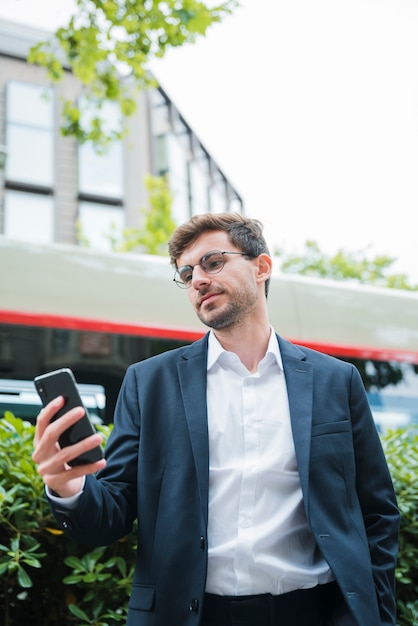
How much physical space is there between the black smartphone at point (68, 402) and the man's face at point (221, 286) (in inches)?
26.7

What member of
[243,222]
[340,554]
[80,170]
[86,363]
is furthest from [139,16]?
[80,170]

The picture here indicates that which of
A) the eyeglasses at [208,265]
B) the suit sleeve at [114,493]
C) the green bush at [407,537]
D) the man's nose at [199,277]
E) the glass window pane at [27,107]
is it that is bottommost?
the green bush at [407,537]

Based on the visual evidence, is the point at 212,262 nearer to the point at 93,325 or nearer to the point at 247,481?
the point at 247,481

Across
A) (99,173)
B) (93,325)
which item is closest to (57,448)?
(93,325)

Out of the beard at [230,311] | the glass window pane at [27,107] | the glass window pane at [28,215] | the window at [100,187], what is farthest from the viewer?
the window at [100,187]

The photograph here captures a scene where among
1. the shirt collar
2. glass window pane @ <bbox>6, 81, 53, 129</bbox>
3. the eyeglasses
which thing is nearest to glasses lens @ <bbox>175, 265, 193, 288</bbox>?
the eyeglasses

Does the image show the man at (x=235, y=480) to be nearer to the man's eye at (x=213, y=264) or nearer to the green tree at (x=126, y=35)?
the man's eye at (x=213, y=264)

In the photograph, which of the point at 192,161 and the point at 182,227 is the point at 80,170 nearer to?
the point at 192,161

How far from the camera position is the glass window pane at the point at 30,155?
2194 cm

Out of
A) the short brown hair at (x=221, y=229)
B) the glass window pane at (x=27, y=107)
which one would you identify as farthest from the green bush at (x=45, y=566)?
the glass window pane at (x=27, y=107)

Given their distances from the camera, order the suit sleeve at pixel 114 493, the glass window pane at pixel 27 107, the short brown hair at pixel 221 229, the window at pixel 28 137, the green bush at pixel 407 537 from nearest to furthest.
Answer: the suit sleeve at pixel 114 493 → the short brown hair at pixel 221 229 → the green bush at pixel 407 537 → the window at pixel 28 137 → the glass window pane at pixel 27 107

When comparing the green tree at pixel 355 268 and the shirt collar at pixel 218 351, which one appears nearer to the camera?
the shirt collar at pixel 218 351

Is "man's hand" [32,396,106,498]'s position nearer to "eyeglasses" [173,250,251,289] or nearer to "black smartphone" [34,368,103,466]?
"black smartphone" [34,368,103,466]

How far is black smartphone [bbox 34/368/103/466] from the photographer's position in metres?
1.87
